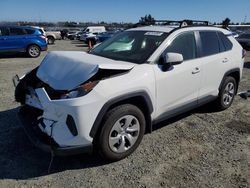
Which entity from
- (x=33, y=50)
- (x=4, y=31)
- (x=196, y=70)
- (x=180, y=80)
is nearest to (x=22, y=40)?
(x=33, y=50)

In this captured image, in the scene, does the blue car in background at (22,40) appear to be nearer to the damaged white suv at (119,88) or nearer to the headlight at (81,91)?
the damaged white suv at (119,88)

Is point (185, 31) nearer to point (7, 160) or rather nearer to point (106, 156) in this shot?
point (106, 156)

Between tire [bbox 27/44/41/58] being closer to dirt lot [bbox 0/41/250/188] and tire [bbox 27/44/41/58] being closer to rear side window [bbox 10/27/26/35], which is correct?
rear side window [bbox 10/27/26/35]

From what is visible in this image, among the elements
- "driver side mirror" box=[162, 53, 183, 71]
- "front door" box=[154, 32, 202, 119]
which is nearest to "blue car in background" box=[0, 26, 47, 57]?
"front door" box=[154, 32, 202, 119]

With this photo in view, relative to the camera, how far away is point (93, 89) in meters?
3.31

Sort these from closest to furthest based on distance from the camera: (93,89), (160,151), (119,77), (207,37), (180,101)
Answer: (93,89) → (119,77) → (160,151) → (180,101) → (207,37)

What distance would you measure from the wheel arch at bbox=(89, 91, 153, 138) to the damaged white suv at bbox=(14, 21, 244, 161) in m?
0.01

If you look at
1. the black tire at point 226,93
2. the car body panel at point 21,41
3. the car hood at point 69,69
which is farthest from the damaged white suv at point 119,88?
the car body panel at point 21,41

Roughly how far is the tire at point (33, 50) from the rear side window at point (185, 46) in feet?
38.3

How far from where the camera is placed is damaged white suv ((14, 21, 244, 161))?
3285 mm

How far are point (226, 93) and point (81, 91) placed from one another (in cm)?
351

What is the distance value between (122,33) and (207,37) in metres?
1.53

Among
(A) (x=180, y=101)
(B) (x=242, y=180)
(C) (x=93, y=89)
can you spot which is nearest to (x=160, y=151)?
(A) (x=180, y=101)

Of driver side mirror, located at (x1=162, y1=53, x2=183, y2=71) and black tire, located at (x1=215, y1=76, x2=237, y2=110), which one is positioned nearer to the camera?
driver side mirror, located at (x1=162, y1=53, x2=183, y2=71)
